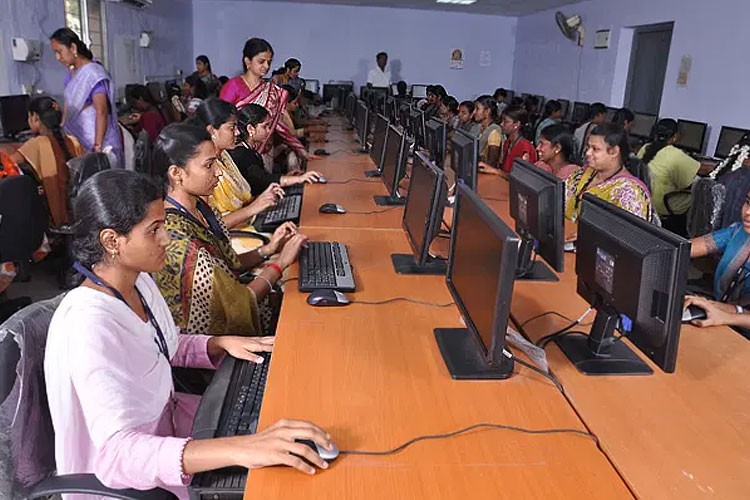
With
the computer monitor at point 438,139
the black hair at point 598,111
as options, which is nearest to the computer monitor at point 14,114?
the computer monitor at point 438,139

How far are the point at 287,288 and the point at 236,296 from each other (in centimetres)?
17

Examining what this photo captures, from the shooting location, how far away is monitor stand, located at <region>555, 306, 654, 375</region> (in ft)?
4.47

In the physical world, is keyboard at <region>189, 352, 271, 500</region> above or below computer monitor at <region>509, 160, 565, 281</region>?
below

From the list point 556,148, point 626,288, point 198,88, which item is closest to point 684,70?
point 556,148

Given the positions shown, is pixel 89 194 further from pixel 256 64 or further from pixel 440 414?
pixel 256 64

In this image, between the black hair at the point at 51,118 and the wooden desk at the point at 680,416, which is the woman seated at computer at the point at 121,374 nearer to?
the wooden desk at the point at 680,416

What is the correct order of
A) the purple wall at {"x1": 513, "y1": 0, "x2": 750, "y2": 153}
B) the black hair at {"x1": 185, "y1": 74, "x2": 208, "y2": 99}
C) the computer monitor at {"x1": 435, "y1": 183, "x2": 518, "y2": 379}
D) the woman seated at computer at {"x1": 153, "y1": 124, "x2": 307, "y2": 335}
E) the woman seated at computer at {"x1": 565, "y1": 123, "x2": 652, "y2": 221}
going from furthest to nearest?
the black hair at {"x1": 185, "y1": 74, "x2": 208, "y2": 99} < the purple wall at {"x1": 513, "y1": 0, "x2": 750, "y2": 153} < the woman seated at computer at {"x1": 565, "y1": 123, "x2": 652, "y2": 221} < the woman seated at computer at {"x1": 153, "y1": 124, "x2": 307, "y2": 335} < the computer monitor at {"x1": 435, "y1": 183, "x2": 518, "y2": 379}

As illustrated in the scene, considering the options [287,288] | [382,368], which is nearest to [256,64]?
[287,288]

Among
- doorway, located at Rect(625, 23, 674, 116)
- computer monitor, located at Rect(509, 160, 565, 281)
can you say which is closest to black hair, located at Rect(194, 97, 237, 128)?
computer monitor, located at Rect(509, 160, 565, 281)

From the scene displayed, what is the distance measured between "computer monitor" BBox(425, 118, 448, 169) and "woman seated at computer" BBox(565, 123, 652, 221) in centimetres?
80

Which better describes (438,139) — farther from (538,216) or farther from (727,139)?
(727,139)

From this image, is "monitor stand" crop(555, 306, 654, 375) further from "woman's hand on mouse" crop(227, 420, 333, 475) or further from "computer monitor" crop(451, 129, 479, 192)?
"computer monitor" crop(451, 129, 479, 192)

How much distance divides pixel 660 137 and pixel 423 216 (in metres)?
4.04

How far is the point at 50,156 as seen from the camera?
342 cm
